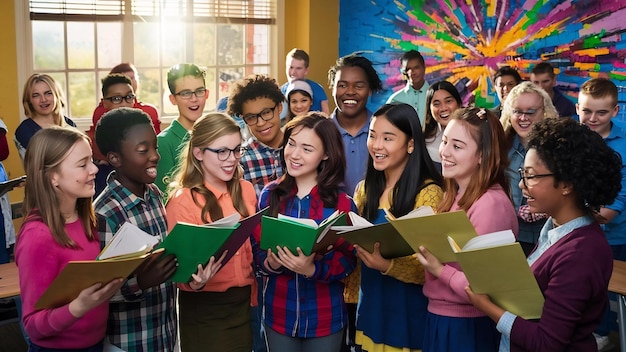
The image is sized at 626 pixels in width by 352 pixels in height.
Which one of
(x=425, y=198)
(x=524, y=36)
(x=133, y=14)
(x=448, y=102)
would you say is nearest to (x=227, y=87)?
(x=133, y=14)

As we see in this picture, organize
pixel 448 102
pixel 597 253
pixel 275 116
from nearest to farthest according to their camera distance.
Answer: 1. pixel 597 253
2. pixel 275 116
3. pixel 448 102

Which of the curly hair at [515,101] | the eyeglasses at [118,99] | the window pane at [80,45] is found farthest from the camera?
the window pane at [80,45]

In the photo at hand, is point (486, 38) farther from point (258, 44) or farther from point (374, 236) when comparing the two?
point (374, 236)

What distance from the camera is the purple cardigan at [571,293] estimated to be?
1.80 m

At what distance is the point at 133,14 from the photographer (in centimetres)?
700

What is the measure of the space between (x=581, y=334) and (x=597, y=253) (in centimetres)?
23

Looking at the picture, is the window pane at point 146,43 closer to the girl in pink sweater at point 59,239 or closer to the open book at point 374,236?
the girl in pink sweater at point 59,239

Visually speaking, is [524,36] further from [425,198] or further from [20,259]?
[20,259]

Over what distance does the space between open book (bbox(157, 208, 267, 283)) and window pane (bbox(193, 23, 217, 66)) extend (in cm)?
557

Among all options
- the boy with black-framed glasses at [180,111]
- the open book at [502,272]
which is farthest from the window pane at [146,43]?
the open book at [502,272]

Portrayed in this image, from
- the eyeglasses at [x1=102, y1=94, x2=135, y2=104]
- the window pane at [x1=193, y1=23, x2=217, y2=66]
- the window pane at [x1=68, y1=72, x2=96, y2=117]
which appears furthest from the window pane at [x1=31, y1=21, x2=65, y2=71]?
the eyeglasses at [x1=102, y1=94, x2=135, y2=104]

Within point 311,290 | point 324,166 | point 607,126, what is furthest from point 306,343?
point 607,126

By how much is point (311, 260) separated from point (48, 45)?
526 cm

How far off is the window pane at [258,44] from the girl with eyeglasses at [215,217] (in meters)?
5.28
